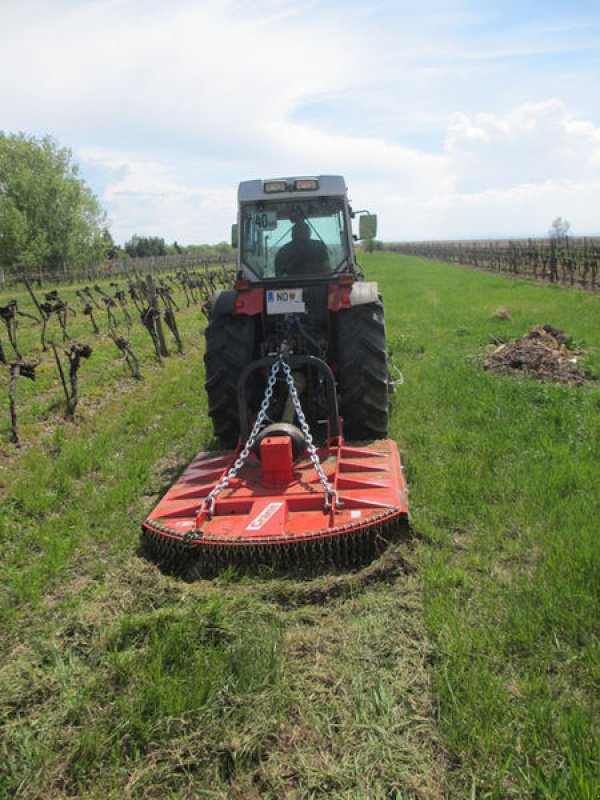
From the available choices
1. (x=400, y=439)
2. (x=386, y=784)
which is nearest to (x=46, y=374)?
(x=400, y=439)

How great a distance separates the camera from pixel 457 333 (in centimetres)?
1112

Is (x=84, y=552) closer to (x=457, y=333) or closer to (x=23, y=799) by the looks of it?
(x=23, y=799)

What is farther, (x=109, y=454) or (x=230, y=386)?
(x=109, y=454)

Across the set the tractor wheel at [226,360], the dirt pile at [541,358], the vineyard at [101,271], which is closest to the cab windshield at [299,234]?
the tractor wheel at [226,360]

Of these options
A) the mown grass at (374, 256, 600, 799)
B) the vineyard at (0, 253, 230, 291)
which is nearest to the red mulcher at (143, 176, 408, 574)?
the mown grass at (374, 256, 600, 799)

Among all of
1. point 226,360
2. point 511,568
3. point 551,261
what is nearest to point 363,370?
point 226,360

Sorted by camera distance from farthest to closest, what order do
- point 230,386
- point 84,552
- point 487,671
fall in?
1. point 230,386
2. point 84,552
3. point 487,671

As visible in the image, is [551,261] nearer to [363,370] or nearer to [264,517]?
[363,370]

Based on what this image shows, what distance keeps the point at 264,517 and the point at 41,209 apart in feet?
135

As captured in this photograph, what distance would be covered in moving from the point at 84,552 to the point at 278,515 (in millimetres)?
1226

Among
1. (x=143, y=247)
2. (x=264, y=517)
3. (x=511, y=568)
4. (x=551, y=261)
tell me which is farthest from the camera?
(x=143, y=247)

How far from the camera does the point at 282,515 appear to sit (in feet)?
11.0

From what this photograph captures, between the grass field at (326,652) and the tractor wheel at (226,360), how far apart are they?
0.79 metres

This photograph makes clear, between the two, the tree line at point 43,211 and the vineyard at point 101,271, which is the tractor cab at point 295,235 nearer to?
the vineyard at point 101,271
